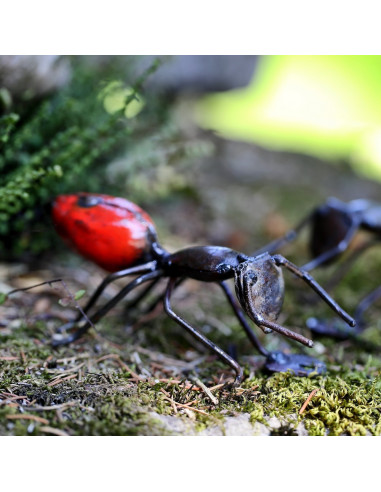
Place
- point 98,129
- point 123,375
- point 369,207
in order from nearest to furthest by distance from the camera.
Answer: point 123,375, point 98,129, point 369,207

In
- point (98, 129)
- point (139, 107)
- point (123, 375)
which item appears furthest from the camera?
point (139, 107)

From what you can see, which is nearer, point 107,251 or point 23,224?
point 107,251

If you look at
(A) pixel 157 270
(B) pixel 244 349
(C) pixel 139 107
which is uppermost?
(C) pixel 139 107

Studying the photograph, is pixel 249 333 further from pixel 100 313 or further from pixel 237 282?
pixel 100 313

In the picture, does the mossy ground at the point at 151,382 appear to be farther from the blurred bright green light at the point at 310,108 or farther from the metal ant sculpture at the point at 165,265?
the blurred bright green light at the point at 310,108

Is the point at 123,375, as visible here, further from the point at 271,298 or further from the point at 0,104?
the point at 0,104

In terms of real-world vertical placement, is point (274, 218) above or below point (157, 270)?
below

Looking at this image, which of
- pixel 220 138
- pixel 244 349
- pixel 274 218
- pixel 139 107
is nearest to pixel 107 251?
pixel 244 349
